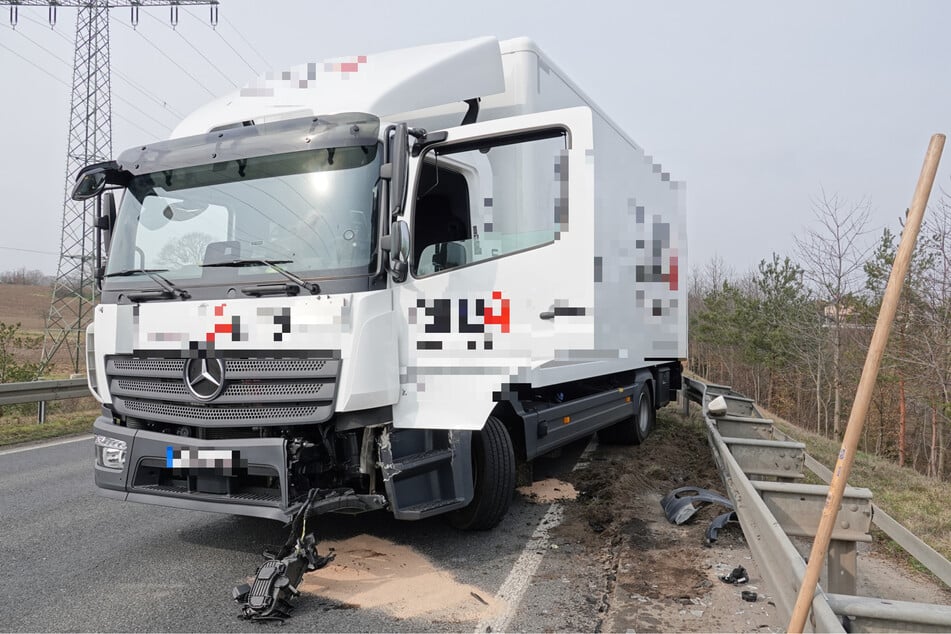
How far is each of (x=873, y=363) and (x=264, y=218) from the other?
324 cm

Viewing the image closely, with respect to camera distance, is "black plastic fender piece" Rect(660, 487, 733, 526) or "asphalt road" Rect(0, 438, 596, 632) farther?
"black plastic fender piece" Rect(660, 487, 733, 526)

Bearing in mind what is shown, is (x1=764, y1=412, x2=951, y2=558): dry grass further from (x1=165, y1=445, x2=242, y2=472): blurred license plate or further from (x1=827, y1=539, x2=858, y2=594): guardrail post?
(x1=165, y1=445, x2=242, y2=472): blurred license plate

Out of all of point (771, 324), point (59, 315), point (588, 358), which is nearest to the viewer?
point (588, 358)

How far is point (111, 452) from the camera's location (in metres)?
4.11

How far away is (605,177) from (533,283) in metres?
1.99

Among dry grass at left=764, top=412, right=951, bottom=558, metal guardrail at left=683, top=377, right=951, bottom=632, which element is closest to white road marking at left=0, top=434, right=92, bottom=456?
metal guardrail at left=683, top=377, right=951, bottom=632

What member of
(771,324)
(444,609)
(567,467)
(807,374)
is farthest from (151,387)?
(771,324)

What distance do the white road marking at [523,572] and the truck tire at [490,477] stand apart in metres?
0.36

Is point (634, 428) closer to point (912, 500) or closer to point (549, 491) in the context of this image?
point (549, 491)

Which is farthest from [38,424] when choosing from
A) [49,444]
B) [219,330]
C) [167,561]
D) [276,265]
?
[276,265]

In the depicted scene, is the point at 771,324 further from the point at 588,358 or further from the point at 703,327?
the point at 588,358

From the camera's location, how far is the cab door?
12.4 ft

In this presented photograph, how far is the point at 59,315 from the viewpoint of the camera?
703 inches

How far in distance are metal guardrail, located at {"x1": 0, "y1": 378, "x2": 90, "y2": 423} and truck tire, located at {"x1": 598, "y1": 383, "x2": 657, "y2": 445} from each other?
863 centimetres
